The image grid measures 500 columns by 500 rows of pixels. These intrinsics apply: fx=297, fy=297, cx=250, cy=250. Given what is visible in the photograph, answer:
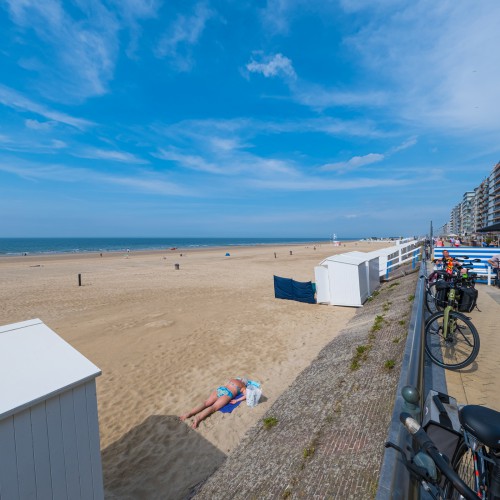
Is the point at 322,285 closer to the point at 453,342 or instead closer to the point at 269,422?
the point at 453,342

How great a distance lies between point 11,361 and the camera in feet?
10.1

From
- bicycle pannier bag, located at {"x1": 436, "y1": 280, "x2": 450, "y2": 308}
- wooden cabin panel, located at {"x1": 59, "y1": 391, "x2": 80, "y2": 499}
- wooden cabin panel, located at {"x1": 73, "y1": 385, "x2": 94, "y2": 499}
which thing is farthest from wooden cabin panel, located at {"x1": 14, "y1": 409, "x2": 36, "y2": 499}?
bicycle pannier bag, located at {"x1": 436, "y1": 280, "x2": 450, "y2": 308}

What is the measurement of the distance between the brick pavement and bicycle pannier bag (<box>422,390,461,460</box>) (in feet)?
3.02

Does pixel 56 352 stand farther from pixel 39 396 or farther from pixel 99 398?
pixel 99 398

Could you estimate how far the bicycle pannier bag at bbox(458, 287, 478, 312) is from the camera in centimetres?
566

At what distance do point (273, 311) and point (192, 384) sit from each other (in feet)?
21.7

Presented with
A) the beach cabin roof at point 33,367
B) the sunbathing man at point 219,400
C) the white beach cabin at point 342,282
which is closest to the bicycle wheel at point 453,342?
the sunbathing man at point 219,400

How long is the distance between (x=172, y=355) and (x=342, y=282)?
8327 mm

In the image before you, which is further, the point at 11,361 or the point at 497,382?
the point at 497,382

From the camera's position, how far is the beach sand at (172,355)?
4.95 meters

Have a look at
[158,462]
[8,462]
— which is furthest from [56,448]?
[158,462]

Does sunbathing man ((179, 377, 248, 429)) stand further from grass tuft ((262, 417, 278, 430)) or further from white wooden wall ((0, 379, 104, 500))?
white wooden wall ((0, 379, 104, 500))

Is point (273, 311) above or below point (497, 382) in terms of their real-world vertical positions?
below

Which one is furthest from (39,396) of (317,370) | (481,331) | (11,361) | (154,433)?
(481,331)
